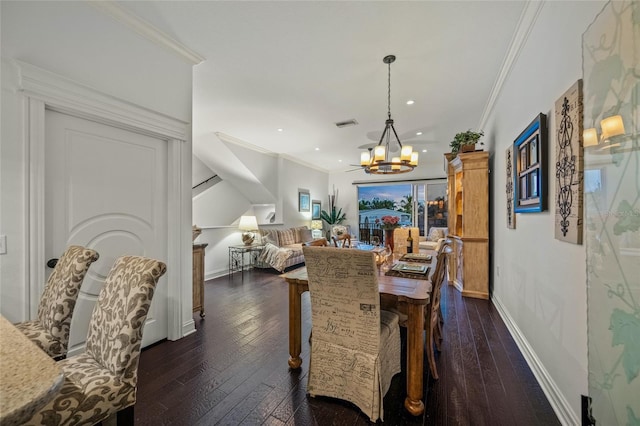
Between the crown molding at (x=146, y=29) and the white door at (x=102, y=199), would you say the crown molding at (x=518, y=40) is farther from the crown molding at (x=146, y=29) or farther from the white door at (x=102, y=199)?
the white door at (x=102, y=199)

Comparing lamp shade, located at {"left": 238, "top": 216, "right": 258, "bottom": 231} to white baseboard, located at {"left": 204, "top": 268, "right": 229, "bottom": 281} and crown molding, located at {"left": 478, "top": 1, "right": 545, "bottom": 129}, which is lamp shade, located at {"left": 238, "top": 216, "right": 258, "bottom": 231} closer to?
white baseboard, located at {"left": 204, "top": 268, "right": 229, "bottom": 281}

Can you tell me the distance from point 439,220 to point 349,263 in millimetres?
7093

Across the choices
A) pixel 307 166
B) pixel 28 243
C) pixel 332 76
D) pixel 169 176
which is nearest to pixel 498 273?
pixel 332 76

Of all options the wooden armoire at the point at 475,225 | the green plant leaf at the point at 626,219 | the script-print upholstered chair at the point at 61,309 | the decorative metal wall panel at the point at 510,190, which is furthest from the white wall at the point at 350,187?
the script-print upholstered chair at the point at 61,309

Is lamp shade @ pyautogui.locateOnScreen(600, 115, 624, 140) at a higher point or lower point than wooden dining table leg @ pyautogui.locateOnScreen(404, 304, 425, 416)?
higher

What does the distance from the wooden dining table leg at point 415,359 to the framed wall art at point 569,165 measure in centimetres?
92

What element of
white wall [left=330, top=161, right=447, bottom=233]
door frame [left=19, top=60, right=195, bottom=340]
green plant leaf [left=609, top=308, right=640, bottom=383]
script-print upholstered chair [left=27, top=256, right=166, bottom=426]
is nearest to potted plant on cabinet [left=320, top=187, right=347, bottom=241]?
white wall [left=330, top=161, right=447, bottom=233]

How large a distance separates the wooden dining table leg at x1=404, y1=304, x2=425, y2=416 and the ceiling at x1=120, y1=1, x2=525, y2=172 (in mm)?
2222

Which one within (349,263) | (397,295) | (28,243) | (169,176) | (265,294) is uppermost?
(169,176)

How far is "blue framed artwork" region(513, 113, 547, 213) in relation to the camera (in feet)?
6.16

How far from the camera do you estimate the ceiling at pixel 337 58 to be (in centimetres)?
210

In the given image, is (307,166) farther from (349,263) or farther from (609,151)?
(609,151)

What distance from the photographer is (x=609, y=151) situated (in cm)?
106

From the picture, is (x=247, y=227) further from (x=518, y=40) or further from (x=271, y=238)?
(x=518, y=40)
